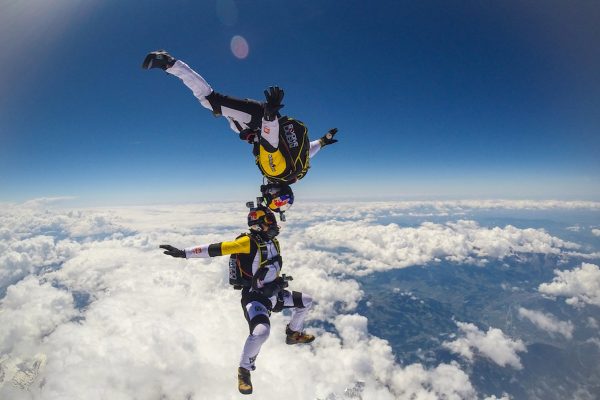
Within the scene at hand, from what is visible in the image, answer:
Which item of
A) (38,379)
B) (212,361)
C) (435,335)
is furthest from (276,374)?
(38,379)

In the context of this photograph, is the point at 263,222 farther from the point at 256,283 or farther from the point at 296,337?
the point at 296,337

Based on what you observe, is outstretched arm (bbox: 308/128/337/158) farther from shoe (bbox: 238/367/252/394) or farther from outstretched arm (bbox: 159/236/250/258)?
shoe (bbox: 238/367/252/394)

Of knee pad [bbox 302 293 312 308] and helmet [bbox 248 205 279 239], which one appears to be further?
knee pad [bbox 302 293 312 308]

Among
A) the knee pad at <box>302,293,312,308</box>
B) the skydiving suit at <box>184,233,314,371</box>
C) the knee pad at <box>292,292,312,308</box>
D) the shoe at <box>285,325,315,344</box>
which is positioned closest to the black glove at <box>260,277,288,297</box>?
the skydiving suit at <box>184,233,314,371</box>

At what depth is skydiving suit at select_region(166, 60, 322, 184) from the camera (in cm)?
355

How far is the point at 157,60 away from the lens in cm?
313

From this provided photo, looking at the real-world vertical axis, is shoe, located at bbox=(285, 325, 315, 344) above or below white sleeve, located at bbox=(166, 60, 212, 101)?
below

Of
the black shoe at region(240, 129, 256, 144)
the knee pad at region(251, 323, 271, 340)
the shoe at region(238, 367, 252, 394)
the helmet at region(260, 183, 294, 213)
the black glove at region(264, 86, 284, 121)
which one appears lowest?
the shoe at region(238, 367, 252, 394)

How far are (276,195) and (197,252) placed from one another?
1.49 metres

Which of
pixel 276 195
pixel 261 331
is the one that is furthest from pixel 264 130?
pixel 261 331

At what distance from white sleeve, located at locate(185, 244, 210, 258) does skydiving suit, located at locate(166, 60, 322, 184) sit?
1481 millimetres

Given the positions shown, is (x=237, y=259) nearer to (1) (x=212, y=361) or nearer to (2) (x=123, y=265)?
(1) (x=212, y=361)

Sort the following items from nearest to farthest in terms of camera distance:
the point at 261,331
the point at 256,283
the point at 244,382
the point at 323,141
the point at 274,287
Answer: the point at 244,382
the point at 261,331
the point at 256,283
the point at 274,287
the point at 323,141

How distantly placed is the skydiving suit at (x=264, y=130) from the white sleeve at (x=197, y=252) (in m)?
A: 1.48
